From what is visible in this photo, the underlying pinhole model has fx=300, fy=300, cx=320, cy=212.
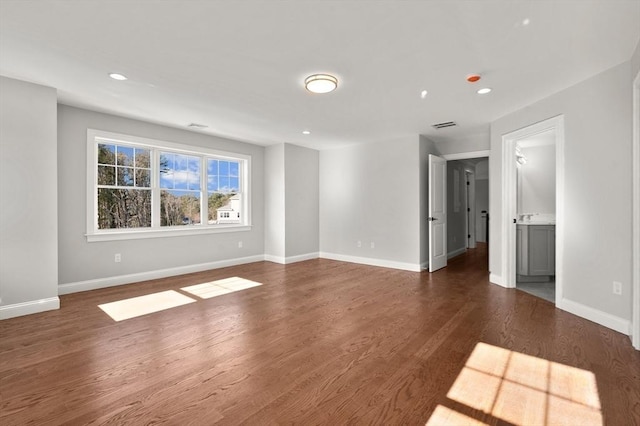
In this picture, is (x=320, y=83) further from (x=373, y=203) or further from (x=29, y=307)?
(x=29, y=307)

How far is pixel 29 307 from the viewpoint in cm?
331

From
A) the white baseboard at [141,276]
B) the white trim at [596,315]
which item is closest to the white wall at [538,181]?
the white trim at [596,315]

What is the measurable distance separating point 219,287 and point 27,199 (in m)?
2.42

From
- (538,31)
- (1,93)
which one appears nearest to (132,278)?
(1,93)

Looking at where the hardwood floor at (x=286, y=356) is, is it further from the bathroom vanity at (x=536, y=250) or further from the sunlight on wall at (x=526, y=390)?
the bathroom vanity at (x=536, y=250)

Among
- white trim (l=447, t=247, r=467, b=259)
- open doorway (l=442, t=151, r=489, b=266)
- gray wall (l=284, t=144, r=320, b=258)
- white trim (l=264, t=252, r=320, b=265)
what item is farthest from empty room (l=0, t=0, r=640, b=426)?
open doorway (l=442, t=151, r=489, b=266)

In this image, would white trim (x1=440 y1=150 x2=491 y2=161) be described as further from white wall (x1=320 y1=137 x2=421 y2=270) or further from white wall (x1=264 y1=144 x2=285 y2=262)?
white wall (x1=264 y1=144 x2=285 y2=262)

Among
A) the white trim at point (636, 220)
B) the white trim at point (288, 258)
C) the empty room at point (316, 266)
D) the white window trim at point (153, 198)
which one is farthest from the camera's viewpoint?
the white trim at point (288, 258)

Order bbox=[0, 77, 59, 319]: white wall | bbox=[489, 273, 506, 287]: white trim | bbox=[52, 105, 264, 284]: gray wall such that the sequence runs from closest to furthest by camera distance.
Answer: bbox=[0, 77, 59, 319]: white wall < bbox=[52, 105, 264, 284]: gray wall < bbox=[489, 273, 506, 287]: white trim

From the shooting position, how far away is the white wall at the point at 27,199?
125 inches

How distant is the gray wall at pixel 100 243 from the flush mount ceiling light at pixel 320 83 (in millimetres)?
3112

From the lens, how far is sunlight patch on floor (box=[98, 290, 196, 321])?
3.35m

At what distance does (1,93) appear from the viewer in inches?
124

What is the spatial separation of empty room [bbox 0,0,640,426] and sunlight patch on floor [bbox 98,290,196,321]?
43 mm
